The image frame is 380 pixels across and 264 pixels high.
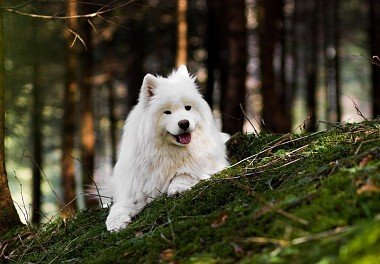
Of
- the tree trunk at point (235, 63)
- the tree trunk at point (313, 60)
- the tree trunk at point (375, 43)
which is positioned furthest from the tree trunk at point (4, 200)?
the tree trunk at point (313, 60)

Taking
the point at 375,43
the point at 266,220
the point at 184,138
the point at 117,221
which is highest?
the point at 375,43

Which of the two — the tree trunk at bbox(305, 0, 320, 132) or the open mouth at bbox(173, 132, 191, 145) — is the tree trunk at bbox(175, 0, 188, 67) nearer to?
the tree trunk at bbox(305, 0, 320, 132)

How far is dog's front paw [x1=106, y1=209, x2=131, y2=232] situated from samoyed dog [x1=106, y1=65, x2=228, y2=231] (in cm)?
18

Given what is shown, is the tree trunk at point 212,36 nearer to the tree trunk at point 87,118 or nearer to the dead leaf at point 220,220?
the tree trunk at point 87,118

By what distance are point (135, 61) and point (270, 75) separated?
8915mm

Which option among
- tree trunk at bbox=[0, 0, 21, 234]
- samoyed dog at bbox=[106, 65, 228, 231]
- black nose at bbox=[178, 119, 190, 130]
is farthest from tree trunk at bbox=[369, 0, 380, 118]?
tree trunk at bbox=[0, 0, 21, 234]

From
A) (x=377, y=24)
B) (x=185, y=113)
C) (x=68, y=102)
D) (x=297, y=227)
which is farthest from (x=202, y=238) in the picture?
(x=377, y=24)

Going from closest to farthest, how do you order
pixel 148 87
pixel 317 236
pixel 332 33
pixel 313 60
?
pixel 317 236, pixel 148 87, pixel 313 60, pixel 332 33

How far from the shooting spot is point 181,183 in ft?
21.8

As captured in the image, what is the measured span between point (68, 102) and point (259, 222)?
13.8 m

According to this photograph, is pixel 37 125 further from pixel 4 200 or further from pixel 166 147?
pixel 166 147

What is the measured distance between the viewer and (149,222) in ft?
18.1

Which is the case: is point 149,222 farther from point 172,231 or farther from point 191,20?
point 191,20

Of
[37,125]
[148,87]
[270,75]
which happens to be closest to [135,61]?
[37,125]
